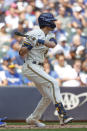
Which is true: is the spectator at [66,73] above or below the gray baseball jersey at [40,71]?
below

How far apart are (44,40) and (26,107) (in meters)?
2.72

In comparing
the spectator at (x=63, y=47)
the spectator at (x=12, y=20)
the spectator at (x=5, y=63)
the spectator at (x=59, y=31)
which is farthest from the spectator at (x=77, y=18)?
the spectator at (x=5, y=63)

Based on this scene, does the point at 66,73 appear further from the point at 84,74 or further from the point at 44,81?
the point at 44,81

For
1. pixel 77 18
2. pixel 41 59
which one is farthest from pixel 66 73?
pixel 41 59

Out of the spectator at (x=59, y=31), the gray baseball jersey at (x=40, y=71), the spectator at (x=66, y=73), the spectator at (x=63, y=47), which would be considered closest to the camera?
the gray baseball jersey at (x=40, y=71)

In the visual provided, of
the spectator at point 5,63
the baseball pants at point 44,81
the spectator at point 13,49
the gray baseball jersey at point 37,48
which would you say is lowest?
the spectator at point 5,63

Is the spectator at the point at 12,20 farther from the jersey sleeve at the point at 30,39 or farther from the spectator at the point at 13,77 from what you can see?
the jersey sleeve at the point at 30,39

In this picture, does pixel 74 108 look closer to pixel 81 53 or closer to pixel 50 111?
pixel 50 111

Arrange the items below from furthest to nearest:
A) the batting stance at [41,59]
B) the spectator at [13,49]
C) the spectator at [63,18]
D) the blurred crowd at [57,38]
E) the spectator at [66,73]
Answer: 1. the spectator at [63,18]
2. the spectator at [13,49]
3. the blurred crowd at [57,38]
4. the spectator at [66,73]
5. the batting stance at [41,59]

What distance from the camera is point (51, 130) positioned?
4.30m

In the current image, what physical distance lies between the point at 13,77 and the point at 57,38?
98.4 inches

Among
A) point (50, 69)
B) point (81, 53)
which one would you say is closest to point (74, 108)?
point (50, 69)

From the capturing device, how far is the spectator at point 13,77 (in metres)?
9.24

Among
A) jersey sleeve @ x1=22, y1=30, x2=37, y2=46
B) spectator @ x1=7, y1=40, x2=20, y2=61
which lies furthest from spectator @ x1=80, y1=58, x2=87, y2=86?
jersey sleeve @ x1=22, y1=30, x2=37, y2=46
